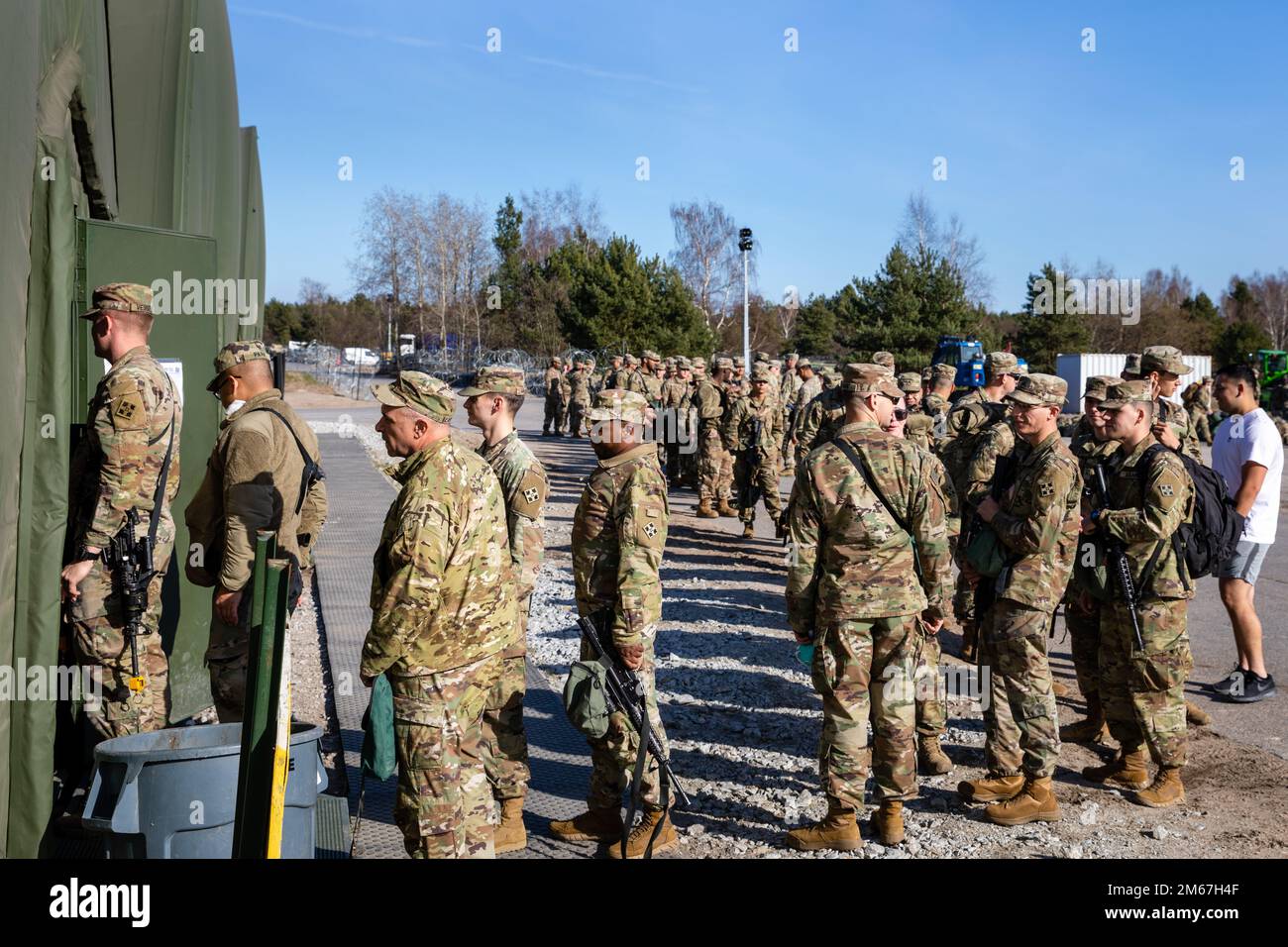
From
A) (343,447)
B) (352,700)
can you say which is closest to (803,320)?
(343,447)

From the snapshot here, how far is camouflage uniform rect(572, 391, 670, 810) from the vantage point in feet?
14.7

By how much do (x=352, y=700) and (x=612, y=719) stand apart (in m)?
2.56

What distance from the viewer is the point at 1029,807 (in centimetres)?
501

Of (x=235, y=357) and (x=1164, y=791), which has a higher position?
(x=235, y=357)

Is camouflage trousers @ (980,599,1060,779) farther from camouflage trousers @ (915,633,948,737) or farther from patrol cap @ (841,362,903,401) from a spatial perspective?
patrol cap @ (841,362,903,401)

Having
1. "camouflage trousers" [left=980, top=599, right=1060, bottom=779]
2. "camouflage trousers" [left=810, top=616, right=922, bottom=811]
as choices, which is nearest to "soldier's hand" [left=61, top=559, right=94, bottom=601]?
"camouflage trousers" [left=810, top=616, right=922, bottom=811]

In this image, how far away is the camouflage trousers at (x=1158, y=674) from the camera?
17.0 feet

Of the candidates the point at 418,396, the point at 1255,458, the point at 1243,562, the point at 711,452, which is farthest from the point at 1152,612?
the point at 711,452

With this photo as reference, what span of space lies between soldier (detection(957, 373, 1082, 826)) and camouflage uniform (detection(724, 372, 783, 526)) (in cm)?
711

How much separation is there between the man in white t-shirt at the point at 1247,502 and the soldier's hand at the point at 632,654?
4083 millimetres

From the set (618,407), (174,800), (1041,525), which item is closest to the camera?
(174,800)

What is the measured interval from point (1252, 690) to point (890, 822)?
3.31 meters

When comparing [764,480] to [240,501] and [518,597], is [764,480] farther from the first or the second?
[240,501]
